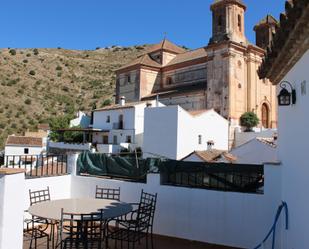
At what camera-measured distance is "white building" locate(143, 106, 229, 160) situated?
26.5m

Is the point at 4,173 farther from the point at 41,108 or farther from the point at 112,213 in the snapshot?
the point at 41,108

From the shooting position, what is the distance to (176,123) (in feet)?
86.5

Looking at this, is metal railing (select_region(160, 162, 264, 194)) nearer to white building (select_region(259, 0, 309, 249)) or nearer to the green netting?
the green netting

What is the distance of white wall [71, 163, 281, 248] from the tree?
24.9 metres

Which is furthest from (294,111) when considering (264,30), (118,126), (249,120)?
(264,30)

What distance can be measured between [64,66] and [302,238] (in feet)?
238

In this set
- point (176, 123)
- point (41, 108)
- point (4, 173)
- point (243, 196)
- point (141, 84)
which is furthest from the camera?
point (41, 108)

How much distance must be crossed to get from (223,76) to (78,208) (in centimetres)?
2889

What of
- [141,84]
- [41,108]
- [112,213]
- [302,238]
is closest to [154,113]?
[141,84]

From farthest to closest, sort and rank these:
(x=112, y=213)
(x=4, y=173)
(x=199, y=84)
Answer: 1. (x=199, y=84)
2. (x=112, y=213)
3. (x=4, y=173)

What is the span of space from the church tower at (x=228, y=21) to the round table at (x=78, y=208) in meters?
31.0

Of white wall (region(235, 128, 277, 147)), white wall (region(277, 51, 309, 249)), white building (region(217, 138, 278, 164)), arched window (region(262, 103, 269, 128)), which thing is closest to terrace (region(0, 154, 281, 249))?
white wall (region(277, 51, 309, 249))

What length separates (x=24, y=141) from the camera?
40.1 m

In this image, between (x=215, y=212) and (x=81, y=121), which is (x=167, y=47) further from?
(x=215, y=212)
